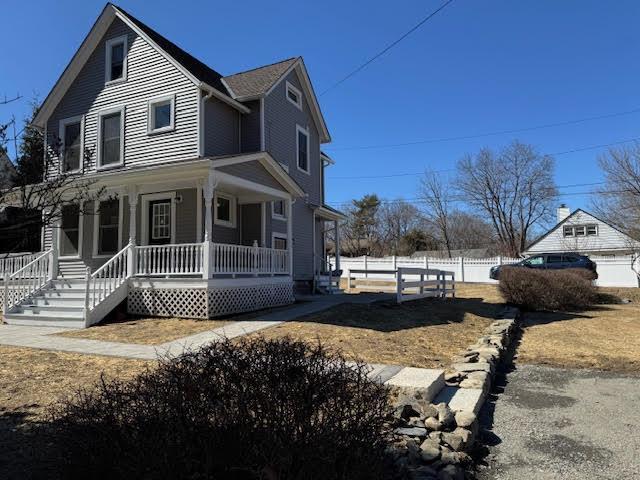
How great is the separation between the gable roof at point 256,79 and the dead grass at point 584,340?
37.4ft

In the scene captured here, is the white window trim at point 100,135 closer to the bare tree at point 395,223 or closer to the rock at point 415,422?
the rock at point 415,422

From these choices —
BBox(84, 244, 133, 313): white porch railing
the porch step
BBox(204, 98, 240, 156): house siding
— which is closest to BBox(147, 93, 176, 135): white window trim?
BBox(204, 98, 240, 156): house siding

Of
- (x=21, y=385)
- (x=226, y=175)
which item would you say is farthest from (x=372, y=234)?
(x=21, y=385)

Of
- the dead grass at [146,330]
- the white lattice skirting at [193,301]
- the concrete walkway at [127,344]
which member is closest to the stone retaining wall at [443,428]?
the concrete walkway at [127,344]

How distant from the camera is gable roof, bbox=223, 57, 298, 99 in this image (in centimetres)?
1702

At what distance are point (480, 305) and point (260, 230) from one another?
7.78m

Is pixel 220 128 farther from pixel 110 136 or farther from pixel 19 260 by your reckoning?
pixel 19 260

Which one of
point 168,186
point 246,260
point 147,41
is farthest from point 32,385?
point 147,41

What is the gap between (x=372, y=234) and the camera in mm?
66688

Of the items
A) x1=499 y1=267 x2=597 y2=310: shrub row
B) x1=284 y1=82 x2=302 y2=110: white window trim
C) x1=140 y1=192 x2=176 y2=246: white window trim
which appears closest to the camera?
x1=140 y1=192 x2=176 y2=246: white window trim

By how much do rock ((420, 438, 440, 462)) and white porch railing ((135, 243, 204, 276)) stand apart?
9135 mm

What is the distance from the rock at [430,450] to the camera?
385cm

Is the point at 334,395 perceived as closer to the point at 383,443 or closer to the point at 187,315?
the point at 383,443

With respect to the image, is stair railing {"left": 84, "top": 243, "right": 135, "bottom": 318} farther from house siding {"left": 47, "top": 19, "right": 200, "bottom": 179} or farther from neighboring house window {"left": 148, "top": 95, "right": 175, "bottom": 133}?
neighboring house window {"left": 148, "top": 95, "right": 175, "bottom": 133}
